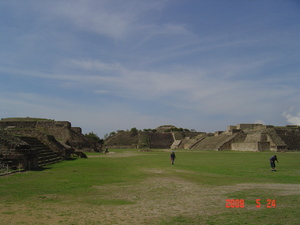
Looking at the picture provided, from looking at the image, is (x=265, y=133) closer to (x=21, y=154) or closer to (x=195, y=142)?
(x=195, y=142)

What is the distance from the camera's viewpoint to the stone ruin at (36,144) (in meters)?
15.3

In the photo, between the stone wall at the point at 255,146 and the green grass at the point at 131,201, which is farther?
the stone wall at the point at 255,146

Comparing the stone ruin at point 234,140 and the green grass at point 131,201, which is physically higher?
the stone ruin at point 234,140

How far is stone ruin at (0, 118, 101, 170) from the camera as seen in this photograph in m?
15.3

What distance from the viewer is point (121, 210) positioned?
677cm

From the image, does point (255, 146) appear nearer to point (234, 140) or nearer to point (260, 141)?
point (260, 141)

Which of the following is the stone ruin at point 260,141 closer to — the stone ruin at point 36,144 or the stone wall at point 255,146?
the stone wall at point 255,146

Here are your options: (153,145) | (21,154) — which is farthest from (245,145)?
(21,154)

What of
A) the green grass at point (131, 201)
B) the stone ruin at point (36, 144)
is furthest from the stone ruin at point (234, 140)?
the green grass at point (131, 201)
